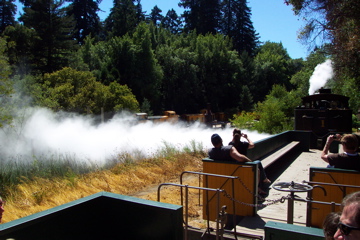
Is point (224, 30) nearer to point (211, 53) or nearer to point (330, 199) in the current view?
point (211, 53)

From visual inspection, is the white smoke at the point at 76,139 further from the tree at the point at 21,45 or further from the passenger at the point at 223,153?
the tree at the point at 21,45

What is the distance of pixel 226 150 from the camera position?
5887 mm

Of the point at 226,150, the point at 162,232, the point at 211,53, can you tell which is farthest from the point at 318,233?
the point at 211,53

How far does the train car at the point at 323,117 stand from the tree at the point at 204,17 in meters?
59.9

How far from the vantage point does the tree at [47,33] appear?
106 ft

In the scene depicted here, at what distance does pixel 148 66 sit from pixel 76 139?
22969 mm

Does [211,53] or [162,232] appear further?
[211,53]

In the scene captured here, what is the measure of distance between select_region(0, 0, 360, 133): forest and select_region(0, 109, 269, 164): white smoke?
1.09 m

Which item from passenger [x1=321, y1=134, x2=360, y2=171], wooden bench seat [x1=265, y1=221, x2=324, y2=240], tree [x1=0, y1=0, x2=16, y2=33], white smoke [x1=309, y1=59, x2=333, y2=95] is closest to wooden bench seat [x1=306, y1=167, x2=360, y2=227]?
passenger [x1=321, y1=134, x2=360, y2=171]

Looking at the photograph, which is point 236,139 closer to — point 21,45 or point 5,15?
point 21,45

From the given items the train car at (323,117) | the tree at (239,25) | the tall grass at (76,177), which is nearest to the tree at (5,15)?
the tall grass at (76,177)

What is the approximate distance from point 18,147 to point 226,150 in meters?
12.5

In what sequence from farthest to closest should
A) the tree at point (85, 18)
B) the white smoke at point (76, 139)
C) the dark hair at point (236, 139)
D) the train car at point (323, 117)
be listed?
the tree at point (85, 18), the train car at point (323, 117), the white smoke at point (76, 139), the dark hair at point (236, 139)

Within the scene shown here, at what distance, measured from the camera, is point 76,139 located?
1630 centimetres
